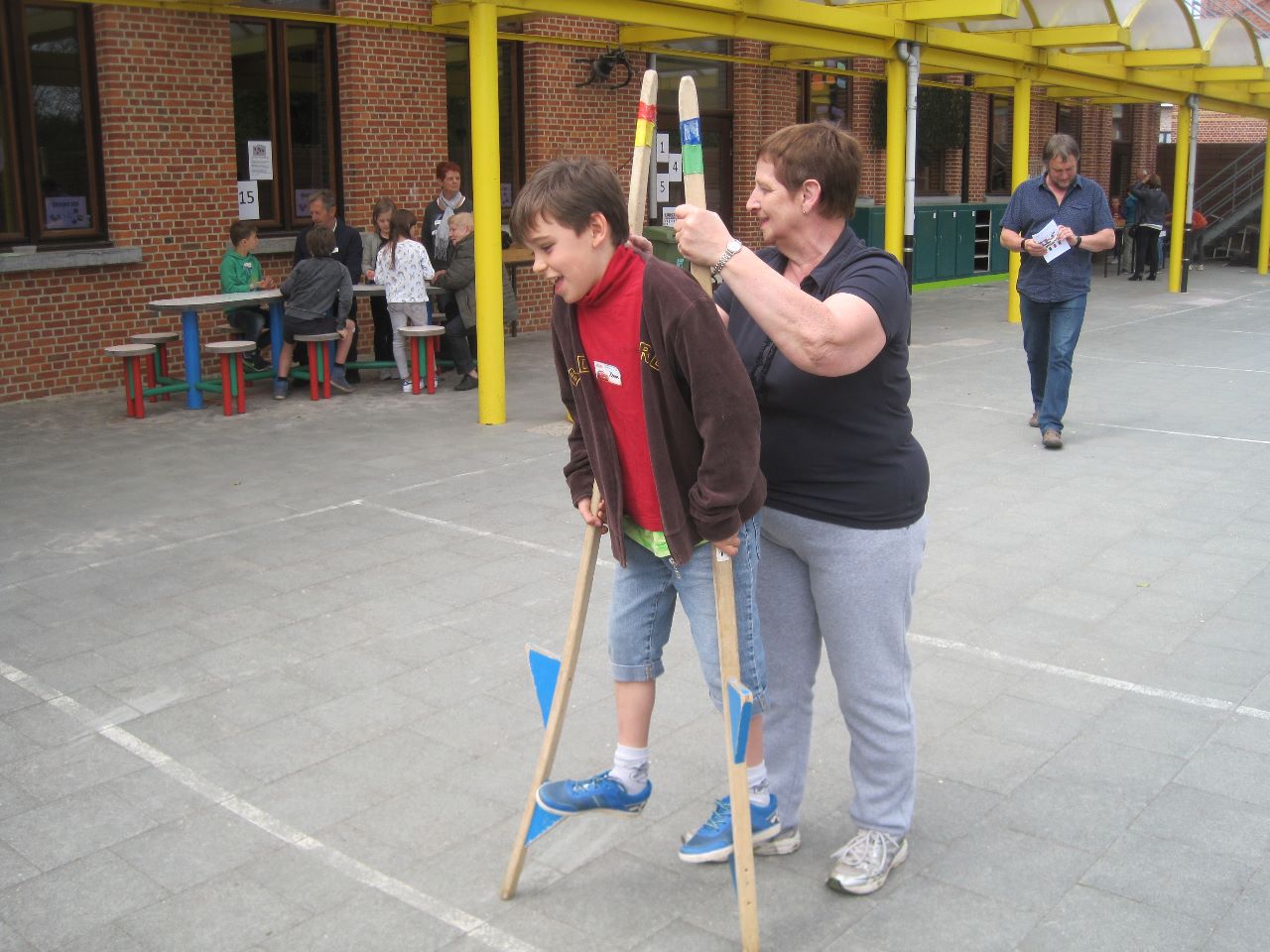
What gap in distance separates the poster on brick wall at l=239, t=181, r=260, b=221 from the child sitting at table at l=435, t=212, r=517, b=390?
209 cm

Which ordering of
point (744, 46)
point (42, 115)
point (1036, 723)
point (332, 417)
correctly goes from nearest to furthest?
point (1036, 723) → point (332, 417) → point (42, 115) → point (744, 46)

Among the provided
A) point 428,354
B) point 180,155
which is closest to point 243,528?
point 428,354

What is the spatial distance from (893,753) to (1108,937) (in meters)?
0.65

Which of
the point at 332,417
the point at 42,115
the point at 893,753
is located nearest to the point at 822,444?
the point at 893,753

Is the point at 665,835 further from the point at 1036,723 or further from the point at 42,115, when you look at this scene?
the point at 42,115

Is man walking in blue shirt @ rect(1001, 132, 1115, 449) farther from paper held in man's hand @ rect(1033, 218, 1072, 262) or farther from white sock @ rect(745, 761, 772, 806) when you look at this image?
white sock @ rect(745, 761, 772, 806)

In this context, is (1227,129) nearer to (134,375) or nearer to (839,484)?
(134,375)

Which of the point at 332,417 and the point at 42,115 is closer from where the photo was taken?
the point at 332,417

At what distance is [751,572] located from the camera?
3275 millimetres

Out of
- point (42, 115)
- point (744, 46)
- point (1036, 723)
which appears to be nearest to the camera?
point (1036, 723)

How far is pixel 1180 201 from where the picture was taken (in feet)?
68.2

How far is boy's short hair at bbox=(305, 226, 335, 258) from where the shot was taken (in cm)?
1110

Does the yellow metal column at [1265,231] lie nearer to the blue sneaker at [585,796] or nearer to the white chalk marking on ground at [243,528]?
the white chalk marking on ground at [243,528]

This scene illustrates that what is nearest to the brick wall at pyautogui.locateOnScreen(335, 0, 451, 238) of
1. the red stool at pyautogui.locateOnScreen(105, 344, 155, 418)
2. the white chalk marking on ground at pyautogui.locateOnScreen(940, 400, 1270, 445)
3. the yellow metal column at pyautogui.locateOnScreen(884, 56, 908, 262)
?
the red stool at pyautogui.locateOnScreen(105, 344, 155, 418)
